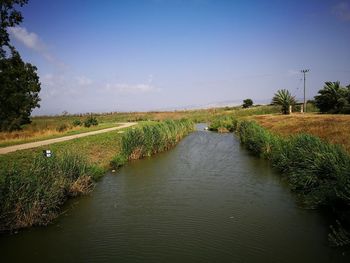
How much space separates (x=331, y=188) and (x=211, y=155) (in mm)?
12299

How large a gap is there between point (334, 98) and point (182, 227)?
3732 cm

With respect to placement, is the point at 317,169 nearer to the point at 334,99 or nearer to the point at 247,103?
the point at 334,99

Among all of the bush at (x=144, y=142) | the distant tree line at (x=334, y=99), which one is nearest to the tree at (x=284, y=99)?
the distant tree line at (x=334, y=99)

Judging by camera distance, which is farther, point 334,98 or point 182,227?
point 334,98

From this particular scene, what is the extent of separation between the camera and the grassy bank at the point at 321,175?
763 cm

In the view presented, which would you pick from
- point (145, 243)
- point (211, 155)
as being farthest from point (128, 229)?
point (211, 155)

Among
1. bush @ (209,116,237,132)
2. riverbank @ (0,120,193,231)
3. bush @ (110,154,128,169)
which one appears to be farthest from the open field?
bush @ (209,116,237,132)

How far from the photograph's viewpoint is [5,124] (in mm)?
30219

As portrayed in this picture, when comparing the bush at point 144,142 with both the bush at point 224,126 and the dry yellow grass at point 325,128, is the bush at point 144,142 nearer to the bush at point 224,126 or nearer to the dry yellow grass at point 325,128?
the dry yellow grass at point 325,128

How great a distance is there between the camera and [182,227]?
8711 mm

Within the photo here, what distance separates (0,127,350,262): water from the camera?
284 inches

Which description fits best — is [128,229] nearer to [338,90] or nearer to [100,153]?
[100,153]

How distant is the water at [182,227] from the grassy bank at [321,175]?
44cm

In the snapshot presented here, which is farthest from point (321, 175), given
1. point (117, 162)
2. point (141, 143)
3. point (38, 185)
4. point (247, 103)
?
point (247, 103)
